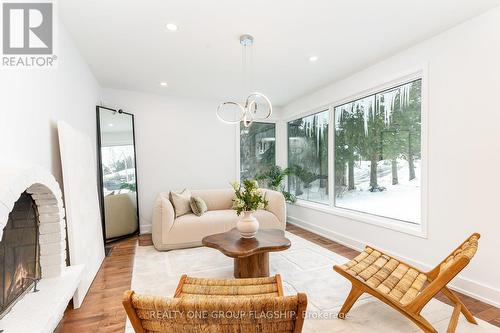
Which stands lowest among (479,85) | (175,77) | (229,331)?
(229,331)

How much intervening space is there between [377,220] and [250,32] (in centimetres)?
284

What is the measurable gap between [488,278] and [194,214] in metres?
3.51

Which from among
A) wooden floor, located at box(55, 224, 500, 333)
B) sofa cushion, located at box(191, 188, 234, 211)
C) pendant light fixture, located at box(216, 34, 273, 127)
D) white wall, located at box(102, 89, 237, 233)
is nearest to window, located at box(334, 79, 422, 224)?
wooden floor, located at box(55, 224, 500, 333)

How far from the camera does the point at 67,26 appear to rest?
2467 mm

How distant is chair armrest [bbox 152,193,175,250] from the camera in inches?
141

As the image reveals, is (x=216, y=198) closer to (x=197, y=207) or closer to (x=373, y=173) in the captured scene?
(x=197, y=207)

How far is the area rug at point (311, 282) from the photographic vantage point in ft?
6.34

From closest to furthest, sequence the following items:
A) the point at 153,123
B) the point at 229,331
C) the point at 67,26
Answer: the point at 229,331, the point at 67,26, the point at 153,123

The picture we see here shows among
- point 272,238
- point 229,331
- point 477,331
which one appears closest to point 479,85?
point 477,331

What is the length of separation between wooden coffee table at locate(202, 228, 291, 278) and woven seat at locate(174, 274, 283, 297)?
2.01ft

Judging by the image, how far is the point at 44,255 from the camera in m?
1.91

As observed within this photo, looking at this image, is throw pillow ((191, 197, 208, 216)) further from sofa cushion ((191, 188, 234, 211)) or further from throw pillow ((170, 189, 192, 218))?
sofa cushion ((191, 188, 234, 211))

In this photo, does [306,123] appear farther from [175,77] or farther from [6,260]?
[6,260]

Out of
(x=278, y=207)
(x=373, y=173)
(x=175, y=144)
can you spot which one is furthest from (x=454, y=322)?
(x=175, y=144)
